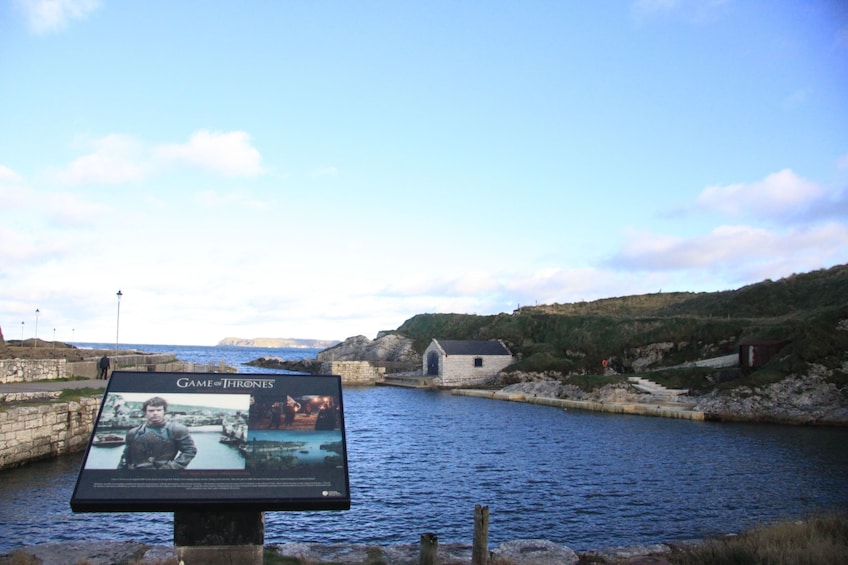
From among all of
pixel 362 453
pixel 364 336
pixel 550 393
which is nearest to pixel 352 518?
pixel 362 453

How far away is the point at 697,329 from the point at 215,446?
6219 cm

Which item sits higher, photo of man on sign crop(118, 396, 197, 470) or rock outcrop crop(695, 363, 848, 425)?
photo of man on sign crop(118, 396, 197, 470)

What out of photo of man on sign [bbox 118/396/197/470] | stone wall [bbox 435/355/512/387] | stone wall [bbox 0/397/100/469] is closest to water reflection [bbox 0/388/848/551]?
stone wall [bbox 0/397/100/469]

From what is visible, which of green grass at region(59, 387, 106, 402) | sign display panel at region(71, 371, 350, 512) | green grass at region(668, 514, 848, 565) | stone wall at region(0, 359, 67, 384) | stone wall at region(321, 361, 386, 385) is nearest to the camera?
sign display panel at region(71, 371, 350, 512)

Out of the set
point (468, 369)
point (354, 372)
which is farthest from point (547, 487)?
point (354, 372)

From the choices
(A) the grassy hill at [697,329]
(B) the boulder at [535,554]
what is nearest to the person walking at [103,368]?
(B) the boulder at [535,554]

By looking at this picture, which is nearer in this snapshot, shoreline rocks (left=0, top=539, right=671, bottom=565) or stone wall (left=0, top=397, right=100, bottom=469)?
shoreline rocks (left=0, top=539, right=671, bottom=565)

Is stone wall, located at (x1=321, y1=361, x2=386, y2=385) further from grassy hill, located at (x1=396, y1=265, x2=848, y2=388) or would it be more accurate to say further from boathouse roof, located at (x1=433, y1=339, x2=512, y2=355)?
grassy hill, located at (x1=396, y1=265, x2=848, y2=388)

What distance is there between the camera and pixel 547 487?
78.0 ft

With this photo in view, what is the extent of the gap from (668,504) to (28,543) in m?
18.5

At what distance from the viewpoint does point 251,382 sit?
1020cm

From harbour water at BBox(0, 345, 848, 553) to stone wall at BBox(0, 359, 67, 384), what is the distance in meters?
9.78

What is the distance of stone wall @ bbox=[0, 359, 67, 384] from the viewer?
32.1 m

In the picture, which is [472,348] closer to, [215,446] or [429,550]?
[429,550]
